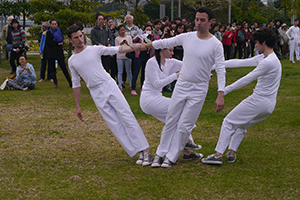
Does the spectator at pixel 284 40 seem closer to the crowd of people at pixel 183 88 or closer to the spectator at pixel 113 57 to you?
the spectator at pixel 113 57

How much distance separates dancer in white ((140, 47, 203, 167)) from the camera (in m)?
5.54

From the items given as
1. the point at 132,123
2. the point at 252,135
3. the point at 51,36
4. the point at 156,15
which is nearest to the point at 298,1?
the point at 51,36

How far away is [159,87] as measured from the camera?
18.3 feet

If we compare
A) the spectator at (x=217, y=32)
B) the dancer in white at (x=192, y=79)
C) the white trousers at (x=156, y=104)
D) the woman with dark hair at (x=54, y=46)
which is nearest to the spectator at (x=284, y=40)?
the spectator at (x=217, y=32)

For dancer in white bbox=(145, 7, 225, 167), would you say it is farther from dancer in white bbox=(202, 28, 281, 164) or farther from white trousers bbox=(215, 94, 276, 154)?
white trousers bbox=(215, 94, 276, 154)

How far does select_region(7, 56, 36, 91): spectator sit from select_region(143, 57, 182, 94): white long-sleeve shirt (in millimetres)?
7293

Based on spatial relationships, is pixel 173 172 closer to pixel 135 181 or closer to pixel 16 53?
pixel 135 181

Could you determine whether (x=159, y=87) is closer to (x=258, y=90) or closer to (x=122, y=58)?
(x=258, y=90)

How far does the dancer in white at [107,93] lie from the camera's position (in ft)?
17.5

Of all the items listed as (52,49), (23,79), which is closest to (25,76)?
(23,79)

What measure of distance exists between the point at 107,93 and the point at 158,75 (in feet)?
2.77

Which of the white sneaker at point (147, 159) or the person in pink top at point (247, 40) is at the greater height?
the person in pink top at point (247, 40)

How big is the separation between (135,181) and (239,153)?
A: 6.26ft

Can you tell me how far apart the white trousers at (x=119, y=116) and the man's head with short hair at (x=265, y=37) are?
6.89ft
